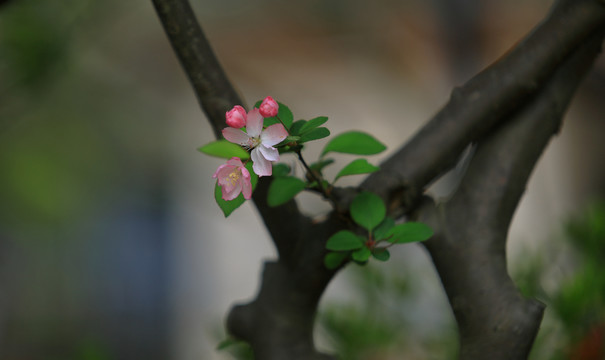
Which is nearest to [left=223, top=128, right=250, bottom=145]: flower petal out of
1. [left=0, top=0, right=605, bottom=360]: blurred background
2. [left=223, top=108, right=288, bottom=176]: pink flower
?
[left=223, top=108, right=288, bottom=176]: pink flower

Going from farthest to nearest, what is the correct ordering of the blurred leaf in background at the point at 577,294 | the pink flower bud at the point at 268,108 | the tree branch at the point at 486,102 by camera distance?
the blurred leaf in background at the point at 577,294
the tree branch at the point at 486,102
the pink flower bud at the point at 268,108

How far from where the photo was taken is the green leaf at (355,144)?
32cm

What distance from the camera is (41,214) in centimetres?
201

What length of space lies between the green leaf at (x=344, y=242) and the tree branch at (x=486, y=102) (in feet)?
0.18

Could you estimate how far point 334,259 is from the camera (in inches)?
13.8

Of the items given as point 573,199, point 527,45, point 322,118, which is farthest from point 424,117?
point 322,118

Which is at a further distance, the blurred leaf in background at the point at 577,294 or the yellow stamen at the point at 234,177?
the blurred leaf in background at the point at 577,294

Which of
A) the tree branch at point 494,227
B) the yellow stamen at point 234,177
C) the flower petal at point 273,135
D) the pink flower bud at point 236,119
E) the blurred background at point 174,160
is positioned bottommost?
the tree branch at point 494,227

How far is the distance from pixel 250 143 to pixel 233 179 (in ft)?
0.06

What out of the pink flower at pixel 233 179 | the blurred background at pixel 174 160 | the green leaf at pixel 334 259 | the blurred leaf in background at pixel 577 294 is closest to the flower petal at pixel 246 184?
the pink flower at pixel 233 179

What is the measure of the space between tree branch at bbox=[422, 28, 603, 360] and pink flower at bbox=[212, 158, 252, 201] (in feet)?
0.50

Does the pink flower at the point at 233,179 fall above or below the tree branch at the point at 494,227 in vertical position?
above

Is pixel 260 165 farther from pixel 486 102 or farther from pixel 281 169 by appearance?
pixel 486 102

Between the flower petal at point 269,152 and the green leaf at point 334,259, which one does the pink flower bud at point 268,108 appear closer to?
the flower petal at point 269,152
